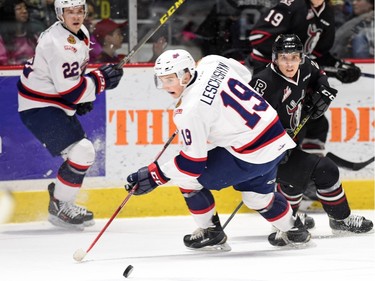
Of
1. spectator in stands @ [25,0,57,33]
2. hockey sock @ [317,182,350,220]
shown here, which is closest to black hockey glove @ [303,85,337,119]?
hockey sock @ [317,182,350,220]

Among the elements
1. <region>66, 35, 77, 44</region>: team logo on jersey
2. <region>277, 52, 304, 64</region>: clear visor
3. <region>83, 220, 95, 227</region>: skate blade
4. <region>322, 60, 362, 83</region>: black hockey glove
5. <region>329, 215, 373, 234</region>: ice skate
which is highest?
<region>277, 52, 304, 64</region>: clear visor

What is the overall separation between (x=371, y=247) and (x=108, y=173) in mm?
1658

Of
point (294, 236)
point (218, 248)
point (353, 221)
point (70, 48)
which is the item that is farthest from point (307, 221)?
point (70, 48)

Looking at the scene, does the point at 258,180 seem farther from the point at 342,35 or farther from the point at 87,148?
the point at 342,35

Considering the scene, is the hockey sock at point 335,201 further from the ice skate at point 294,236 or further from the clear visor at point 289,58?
the clear visor at point 289,58

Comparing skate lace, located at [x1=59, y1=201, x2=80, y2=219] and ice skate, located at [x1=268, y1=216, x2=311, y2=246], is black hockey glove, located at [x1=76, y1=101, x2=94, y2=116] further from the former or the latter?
ice skate, located at [x1=268, y1=216, x2=311, y2=246]

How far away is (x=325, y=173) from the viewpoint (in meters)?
5.30

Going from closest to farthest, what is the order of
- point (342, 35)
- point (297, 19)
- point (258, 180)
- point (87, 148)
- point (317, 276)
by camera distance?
1. point (317, 276)
2. point (258, 180)
3. point (87, 148)
4. point (297, 19)
5. point (342, 35)

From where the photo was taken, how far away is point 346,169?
6.44m

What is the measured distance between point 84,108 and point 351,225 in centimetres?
148

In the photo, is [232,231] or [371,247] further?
[232,231]

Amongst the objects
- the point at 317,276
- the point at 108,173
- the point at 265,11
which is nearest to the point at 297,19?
the point at 265,11

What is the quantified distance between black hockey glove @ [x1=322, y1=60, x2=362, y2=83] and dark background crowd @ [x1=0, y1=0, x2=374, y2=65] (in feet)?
0.74

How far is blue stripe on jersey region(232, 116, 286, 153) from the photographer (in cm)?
479
